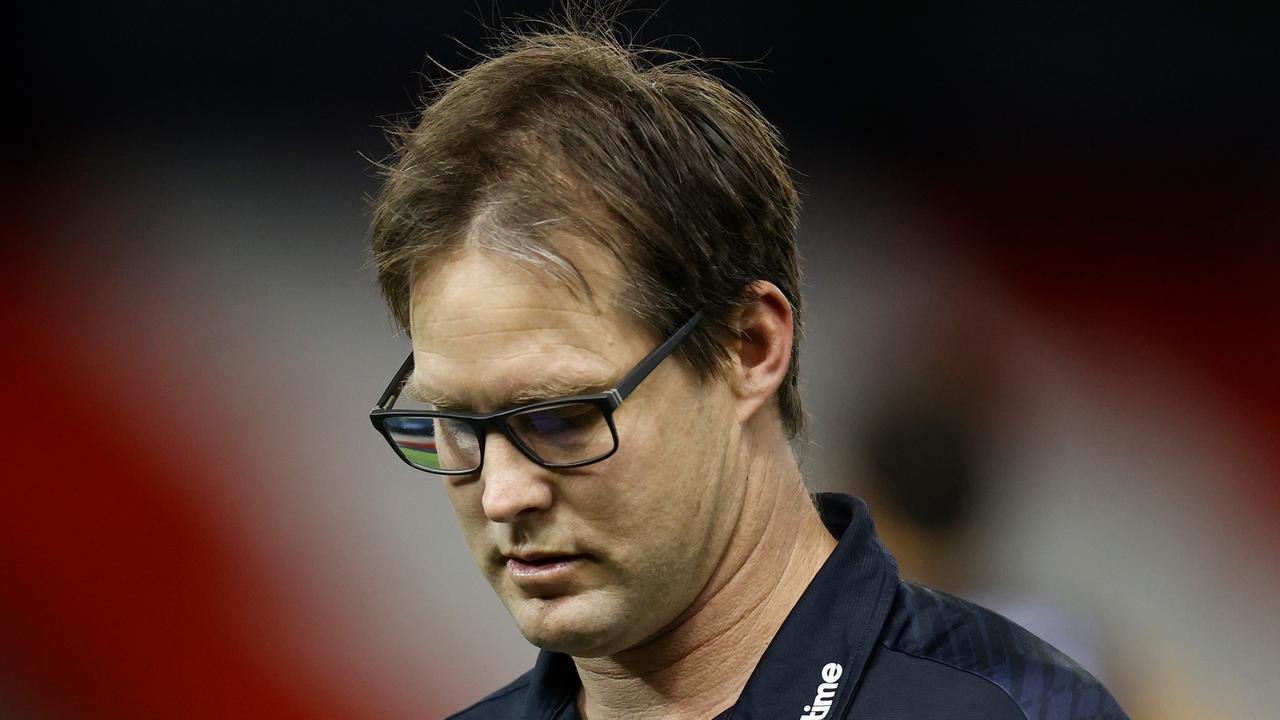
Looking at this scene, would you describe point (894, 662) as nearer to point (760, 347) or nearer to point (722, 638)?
point (722, 638)

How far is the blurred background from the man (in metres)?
1.42

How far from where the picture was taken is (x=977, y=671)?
1.27m

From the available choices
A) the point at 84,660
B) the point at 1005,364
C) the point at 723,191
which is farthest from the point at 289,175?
the point at 723,191

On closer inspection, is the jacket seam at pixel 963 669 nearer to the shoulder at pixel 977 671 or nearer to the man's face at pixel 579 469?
the shoulder at pixel 977 671

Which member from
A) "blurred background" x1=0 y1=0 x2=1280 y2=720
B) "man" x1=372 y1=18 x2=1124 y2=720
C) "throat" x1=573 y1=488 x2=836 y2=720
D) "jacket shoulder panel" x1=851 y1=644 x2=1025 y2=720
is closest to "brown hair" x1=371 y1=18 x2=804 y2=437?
"man" x1=372 y1=18 x2=1124 y2=720

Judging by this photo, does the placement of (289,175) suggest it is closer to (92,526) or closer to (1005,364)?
(92,526)

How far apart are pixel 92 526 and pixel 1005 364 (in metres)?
1.83

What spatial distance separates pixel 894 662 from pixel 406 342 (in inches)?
73.2

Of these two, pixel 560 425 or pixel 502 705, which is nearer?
pixel 560 425

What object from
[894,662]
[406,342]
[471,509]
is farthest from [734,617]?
[406,342]

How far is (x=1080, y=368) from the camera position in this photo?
113 inches

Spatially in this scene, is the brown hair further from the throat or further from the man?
the throat

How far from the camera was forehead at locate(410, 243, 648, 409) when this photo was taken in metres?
1.21

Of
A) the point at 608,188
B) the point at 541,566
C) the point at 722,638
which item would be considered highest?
the point at 608,188
